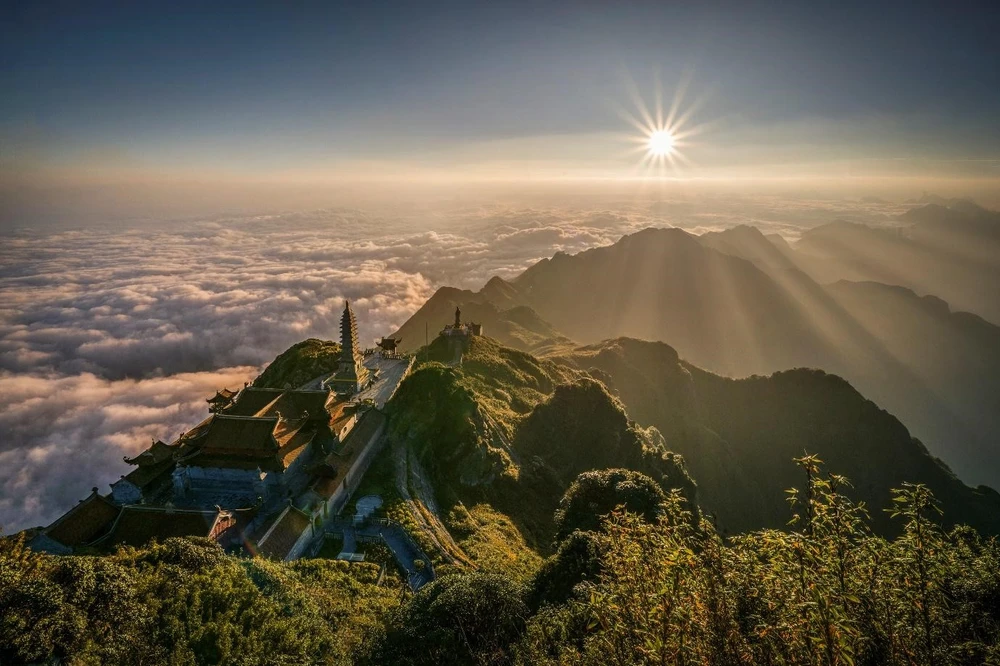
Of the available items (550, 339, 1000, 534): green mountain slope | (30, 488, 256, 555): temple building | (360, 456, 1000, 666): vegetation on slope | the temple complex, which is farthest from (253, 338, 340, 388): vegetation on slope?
(360, 456, 1000, 666): vegetation on slope

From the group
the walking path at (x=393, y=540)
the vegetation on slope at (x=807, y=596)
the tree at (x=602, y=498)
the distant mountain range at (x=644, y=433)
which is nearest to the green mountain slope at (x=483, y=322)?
the distant mountain range at (x=644, y=433)

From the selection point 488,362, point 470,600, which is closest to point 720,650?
point 470,600

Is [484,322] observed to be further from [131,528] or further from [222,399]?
[131,528]

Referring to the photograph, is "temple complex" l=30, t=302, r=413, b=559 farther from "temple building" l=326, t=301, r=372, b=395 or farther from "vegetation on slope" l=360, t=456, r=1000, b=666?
"vegetation on slope" l=360, t=456, r=1000, b=666

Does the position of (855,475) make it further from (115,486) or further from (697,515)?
(115,486)

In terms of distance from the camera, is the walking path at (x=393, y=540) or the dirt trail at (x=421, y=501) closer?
the walking path at (x=393, y=540)

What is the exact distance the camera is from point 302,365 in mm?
56562

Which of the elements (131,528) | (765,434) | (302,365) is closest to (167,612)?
(131,528)

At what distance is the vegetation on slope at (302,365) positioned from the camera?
54.3 metres

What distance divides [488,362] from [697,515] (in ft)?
103

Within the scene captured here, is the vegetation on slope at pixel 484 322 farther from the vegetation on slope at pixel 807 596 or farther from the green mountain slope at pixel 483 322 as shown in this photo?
the vegetation on slope at pixel 807 596

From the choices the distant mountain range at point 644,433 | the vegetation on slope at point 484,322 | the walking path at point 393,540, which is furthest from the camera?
the vegetation on slope at point 484,322

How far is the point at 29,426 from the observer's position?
93125 mm

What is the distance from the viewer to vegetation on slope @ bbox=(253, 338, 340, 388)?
5431cm
